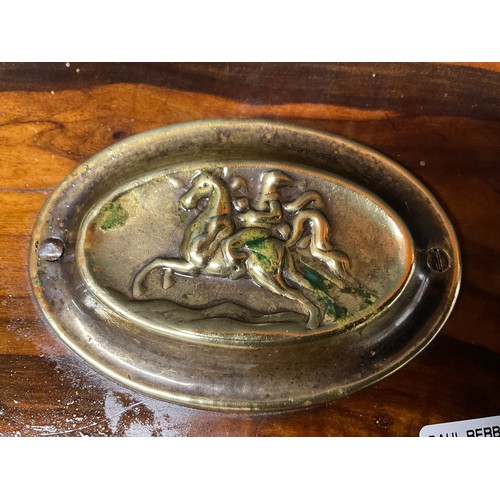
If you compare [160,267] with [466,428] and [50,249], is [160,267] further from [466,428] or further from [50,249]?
[466,428]

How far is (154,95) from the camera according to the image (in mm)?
759

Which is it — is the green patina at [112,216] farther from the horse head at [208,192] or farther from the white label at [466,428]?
the white label at [466,428]

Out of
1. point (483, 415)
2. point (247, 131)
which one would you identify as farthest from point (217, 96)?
point (483, 415)

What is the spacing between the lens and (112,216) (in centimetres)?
78

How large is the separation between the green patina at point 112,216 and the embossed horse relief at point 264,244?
67mm

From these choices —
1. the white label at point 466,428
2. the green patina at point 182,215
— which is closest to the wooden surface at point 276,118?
the white label at point 466,428

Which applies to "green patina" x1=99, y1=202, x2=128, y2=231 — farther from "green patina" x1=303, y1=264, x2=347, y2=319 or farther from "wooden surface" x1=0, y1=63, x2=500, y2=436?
"green patina" x1=303, y1=264, x2=347, y2=319

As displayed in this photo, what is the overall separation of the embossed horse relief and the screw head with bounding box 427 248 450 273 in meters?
0.09

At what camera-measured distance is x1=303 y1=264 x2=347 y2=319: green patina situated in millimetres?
793

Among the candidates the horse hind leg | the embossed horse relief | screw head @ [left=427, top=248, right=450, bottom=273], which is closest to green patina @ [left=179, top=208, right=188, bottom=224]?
the embossed horse relief

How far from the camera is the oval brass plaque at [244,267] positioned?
2.54 feet

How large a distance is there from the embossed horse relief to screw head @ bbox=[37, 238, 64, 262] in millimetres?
106

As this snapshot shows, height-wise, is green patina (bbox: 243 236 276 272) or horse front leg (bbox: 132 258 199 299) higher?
green patina (bbox: 243 236 276 272)

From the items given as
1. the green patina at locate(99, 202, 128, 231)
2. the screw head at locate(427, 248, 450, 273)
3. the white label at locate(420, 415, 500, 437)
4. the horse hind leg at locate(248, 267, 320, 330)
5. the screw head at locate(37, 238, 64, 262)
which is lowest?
the white label at locate(420, 415, 500, 437)
